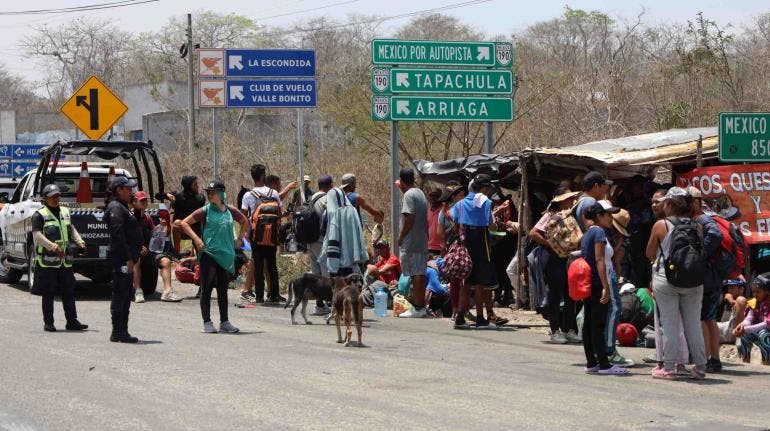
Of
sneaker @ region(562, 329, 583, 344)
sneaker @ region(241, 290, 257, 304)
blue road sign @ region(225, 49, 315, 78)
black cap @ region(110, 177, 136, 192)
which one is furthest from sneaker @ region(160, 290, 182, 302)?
sneaker @ region(562, 329, 583, 344)

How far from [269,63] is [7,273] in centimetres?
625

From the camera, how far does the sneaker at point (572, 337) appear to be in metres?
13.2

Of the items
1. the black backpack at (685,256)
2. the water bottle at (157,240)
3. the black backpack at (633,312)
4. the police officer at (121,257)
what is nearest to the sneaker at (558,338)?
the black backpack at (633,312)

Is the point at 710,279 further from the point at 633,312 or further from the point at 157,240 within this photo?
the point at 157,240

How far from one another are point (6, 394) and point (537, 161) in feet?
27.4

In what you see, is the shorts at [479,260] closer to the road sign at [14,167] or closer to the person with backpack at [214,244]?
the person with backpack at [214,244]

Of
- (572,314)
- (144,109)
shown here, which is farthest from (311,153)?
(572,314)

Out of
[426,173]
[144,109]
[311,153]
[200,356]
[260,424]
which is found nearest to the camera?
[260,424]

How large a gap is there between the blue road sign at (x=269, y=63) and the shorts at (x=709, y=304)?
13.0 metres

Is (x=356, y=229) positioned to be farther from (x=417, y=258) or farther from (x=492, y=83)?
(x=492, y=83)

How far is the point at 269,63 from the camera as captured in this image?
22.7 meters

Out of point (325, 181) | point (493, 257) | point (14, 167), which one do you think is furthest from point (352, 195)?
point (14, 167)

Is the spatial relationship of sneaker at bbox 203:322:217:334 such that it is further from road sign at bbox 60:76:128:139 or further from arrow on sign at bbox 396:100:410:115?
road sign at bbox 60:76:128:139

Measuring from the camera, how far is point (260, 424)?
8305mm
